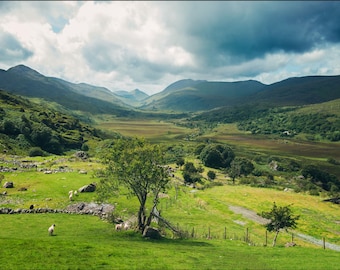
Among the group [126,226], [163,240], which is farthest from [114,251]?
[126,226]

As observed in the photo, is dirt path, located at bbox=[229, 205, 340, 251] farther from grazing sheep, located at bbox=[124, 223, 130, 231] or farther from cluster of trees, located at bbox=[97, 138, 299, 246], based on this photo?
grazing sheep, located at bbox=[124, 223, 130, 231]

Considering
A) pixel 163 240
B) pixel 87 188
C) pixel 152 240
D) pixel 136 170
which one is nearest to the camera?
pixel 152 240

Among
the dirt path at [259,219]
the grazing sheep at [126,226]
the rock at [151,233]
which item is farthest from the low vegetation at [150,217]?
the grazing sheep at [126,226]

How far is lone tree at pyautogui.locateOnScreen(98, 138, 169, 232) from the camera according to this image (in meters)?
40.6

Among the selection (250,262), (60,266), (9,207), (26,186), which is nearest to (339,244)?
(250,262)

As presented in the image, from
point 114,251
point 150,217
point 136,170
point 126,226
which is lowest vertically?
point 126,226

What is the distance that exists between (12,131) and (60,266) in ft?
427

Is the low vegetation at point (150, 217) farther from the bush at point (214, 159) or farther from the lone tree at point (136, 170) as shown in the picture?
the bush at point (214, 159)

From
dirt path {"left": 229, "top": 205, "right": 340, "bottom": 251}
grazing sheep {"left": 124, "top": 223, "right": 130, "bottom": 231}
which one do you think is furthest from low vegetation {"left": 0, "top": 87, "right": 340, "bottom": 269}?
grazing sheep {"left": 124, "top": 223, "right": 130, "bottom": 231}

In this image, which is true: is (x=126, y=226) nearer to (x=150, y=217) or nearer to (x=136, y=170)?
(x=150, y=217)

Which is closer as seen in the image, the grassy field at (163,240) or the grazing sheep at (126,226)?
the grassy field at (163,240)

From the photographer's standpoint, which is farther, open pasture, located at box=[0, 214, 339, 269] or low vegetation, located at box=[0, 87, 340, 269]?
low vegetation, located at box=[0, 87, 340, 269]

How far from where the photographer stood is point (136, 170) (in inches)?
1586

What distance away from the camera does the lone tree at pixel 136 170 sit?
133 ft
